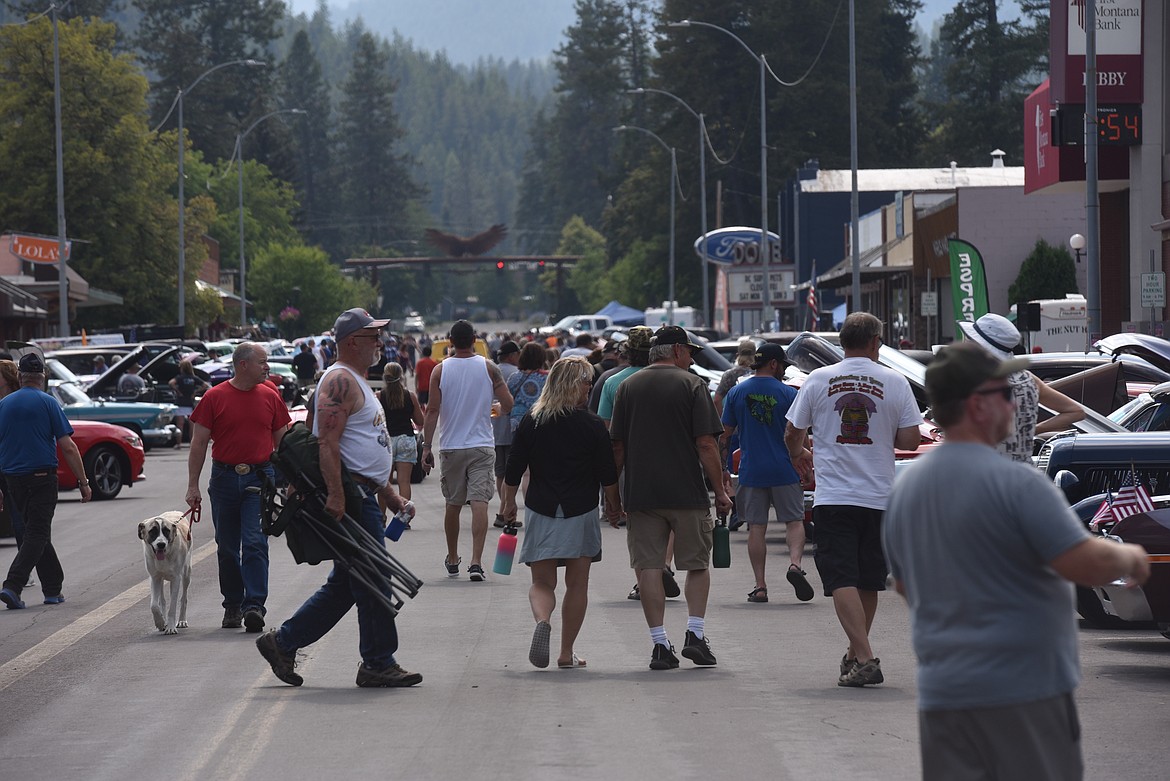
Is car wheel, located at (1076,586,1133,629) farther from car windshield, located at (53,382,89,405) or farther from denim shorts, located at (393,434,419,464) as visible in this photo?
car windshield, located at (53,382,89,405)

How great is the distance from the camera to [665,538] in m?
9.80

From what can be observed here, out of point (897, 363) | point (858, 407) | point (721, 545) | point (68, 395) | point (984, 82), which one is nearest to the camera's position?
point (858, 407)

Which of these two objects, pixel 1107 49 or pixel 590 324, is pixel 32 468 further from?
pixel 590 324

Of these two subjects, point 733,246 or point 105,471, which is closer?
point 105,471

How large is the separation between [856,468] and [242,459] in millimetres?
4240

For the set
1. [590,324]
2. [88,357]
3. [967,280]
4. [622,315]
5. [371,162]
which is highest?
[371,162]

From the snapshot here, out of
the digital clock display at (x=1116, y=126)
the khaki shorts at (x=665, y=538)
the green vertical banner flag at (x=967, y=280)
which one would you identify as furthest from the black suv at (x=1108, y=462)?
the green vertical banner flag at (x=967, y=280)

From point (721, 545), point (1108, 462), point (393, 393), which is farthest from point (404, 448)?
point (1108, 462)

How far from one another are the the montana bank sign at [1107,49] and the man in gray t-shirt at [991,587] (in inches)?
1067

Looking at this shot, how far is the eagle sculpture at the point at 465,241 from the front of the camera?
492 feet

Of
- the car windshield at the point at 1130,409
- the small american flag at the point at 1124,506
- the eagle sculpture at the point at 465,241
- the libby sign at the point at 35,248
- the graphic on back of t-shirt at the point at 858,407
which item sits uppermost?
the eagle sculpture at the point at 465,241

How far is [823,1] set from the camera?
8462cm

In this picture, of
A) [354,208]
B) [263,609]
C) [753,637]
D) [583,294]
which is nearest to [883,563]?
[753,637]

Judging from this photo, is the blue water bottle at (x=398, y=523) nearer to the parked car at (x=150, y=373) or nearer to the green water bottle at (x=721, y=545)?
the green water bottle at (x=721, y=545)
